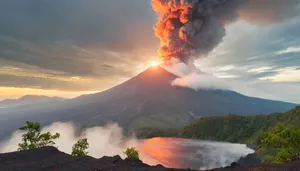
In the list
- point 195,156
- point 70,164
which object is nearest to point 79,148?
point 70,164

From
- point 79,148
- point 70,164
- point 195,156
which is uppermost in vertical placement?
point 79,148

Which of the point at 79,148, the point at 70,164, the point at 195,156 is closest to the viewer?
the point at 70,164

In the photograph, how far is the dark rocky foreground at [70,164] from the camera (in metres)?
24.3

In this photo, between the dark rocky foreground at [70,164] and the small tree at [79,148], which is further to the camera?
the small tree at [79,148]

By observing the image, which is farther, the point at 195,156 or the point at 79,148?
the point at 195,156

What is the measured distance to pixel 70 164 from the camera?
29.5 metres

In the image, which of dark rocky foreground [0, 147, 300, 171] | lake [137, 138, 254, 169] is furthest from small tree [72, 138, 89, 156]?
lake [137, 138, 254, 169]

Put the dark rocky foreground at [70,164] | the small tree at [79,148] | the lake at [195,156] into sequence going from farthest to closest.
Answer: the lake at [195,156] → the small tree at [79,148] → the dark rocky foreground at [70,164]

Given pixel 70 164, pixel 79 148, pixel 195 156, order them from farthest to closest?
1. pixel 195 156
2. pixel 79 148
3. pixel 70 164

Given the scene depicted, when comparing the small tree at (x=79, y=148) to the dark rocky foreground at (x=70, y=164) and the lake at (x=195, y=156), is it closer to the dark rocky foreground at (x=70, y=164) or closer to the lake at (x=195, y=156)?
the dark rocky foreground at (x=70, y=164)

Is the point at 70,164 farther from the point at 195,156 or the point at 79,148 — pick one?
the point at 195,156

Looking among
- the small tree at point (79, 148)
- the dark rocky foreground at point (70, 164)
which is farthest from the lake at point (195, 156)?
the dark rocky foreground at point (70, 164)

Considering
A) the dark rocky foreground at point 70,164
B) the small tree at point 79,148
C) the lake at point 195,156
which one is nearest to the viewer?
the dark rocky foreground at point 70,164

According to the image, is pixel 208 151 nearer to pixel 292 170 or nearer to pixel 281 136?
pixel 281 136
